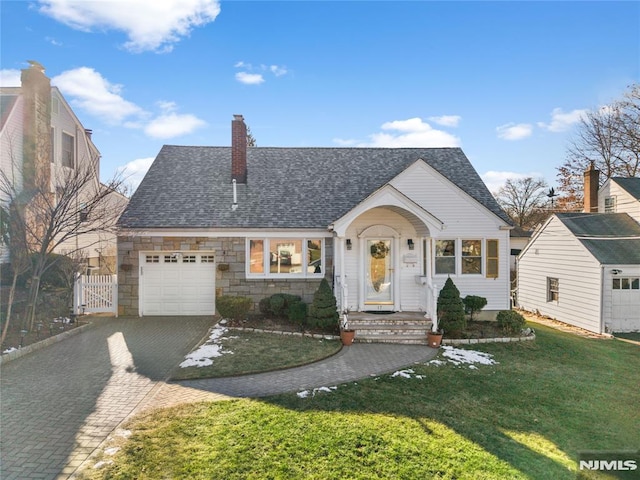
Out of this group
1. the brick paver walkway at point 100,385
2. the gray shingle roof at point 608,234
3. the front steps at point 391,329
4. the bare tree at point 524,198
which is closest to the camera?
the brick paver walkway at point 100,385

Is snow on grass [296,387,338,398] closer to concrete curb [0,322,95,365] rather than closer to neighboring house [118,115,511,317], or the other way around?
neighboring house [118,115,511,317]

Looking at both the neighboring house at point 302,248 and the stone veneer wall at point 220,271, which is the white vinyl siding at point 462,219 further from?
the stone veneer wall at point 220,271

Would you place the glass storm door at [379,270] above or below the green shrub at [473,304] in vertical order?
above

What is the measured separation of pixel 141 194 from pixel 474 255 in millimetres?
12915

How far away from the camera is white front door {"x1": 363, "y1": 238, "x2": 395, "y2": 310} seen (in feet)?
40.6

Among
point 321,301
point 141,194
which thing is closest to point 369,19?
point 321,301

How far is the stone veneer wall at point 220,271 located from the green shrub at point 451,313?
13.2ft

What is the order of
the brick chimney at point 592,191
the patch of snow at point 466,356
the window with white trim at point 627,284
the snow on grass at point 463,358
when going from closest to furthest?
the snow on grass at point 463,358 → the patch of snow at point 466,356 → the window with white trim at point 627,284 → the brick chimney at point 592,191

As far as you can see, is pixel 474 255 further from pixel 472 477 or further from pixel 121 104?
pixel 121 104

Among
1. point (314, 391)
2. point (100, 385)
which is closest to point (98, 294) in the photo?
point (100, 385)

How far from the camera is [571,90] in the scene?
1420cm

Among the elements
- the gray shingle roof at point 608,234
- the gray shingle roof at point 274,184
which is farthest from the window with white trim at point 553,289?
the gray shingle roof at point 274,184

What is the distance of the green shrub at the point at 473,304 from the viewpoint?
40.1ft

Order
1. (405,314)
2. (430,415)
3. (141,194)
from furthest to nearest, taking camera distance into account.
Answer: (141,194)
(405,314)
(430,415)
